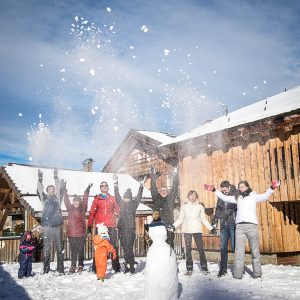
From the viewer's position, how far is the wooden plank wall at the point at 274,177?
10.5 metres

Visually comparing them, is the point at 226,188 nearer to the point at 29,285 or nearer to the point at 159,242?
the point at 159,242

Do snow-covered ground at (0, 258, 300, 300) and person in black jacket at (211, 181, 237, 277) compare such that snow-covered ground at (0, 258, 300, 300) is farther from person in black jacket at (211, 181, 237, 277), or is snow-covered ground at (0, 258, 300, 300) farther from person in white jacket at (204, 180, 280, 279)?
person in black jacket at (211, 181, 237, 277)

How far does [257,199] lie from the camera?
24.6 feet

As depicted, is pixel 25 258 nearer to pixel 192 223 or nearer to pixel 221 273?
pixel 192 223

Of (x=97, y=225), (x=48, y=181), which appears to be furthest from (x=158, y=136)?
(x=97, y=225)

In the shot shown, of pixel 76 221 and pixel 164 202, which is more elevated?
pixel 164 202

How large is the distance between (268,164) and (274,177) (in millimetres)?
500

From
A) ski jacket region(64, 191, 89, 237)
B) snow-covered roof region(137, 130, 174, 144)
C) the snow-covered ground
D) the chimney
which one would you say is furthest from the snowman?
the chimney

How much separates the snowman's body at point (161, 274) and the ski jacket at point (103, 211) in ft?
11.9

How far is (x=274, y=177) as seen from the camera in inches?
436

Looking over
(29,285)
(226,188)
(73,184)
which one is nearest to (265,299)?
(226,188)

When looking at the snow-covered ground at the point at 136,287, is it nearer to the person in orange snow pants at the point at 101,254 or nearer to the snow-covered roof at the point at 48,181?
the person in orange snow pants at the point at 101,254

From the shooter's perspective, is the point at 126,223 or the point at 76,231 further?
the point at 76,231

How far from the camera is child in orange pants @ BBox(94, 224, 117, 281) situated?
748cm
